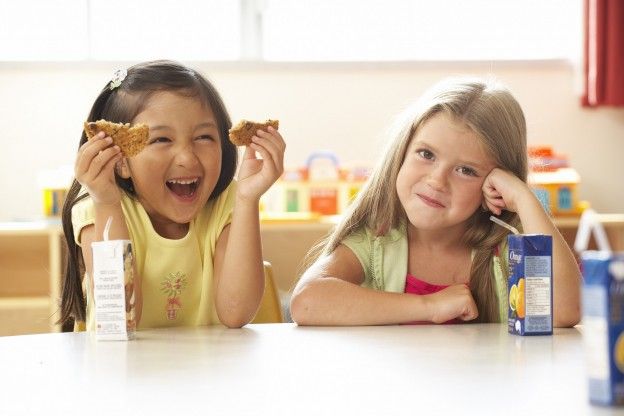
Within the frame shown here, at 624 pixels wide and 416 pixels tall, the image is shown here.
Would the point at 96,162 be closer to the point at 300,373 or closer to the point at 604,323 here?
the point at 300,373

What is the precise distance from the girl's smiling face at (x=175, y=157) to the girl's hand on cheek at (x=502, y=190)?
0.51 m

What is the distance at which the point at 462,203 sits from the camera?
69.0 inches

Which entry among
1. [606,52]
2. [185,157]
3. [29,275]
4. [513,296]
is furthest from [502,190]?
[606,52]

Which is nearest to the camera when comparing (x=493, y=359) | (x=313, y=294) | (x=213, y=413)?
(x=213, y=413)

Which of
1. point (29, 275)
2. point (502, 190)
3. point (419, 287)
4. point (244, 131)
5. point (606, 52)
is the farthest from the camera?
point (606, 52)

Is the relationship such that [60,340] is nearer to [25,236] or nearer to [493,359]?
[493,359]

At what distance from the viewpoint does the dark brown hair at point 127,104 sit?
1789 millimetres

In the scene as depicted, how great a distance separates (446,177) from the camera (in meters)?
1.74

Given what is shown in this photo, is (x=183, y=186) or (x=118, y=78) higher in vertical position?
(x=118, y=78)

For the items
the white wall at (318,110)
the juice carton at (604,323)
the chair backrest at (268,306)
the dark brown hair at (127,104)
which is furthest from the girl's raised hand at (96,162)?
the white wall at (318,110)

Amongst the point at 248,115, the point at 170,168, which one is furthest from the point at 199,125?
the point at 248,115

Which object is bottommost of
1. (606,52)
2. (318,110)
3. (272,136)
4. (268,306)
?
(268,306)

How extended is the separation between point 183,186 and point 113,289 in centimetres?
50

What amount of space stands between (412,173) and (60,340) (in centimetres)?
72
